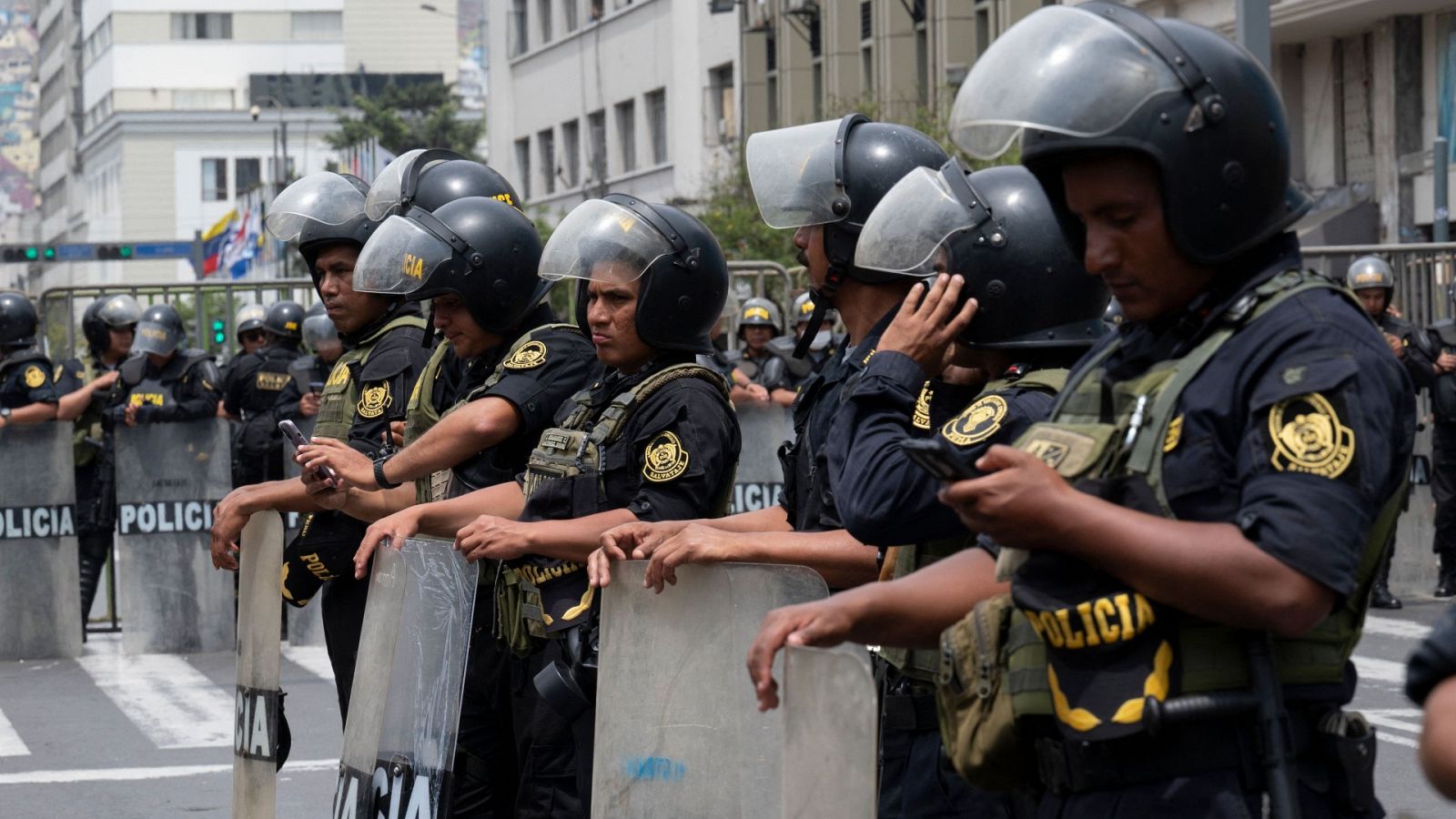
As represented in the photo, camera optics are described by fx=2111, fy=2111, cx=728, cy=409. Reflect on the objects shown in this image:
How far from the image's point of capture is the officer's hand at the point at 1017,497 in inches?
102

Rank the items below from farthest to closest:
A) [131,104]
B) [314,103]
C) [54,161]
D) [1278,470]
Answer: [54,161] < [131,104] < [314,103] < [1278,470]

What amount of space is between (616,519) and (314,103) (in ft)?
299

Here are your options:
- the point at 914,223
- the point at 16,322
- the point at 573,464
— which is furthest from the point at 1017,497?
the point at 16,322

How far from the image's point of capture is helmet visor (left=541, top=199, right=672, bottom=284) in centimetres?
508

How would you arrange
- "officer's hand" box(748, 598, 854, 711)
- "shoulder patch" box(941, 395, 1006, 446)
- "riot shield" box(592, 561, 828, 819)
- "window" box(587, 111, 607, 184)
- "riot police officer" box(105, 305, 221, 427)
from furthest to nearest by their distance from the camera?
"window" box(587, 111, 607, 184)
"riot police officer" box(105, 305, 221, 427)
"riot shield" box(592, 561, 828, 819)
"shoulder patch" box(941, 395, 1006, 446)
"officer's hand" box(748, 598, 854, 711)

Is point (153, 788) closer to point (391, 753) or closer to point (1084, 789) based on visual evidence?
point (391, 753)

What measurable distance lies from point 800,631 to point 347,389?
3.49 meters

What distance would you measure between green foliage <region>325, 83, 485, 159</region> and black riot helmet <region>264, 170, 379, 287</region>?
5631cm

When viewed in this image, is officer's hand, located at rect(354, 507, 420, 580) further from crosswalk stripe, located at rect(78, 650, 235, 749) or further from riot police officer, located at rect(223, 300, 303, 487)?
riot police officer, located at rect(223, 300, 303, 487)

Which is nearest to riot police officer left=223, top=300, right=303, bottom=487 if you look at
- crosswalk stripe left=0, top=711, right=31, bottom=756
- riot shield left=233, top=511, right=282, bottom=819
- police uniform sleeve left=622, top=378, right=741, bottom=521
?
crosswalk stripe left=0, top=711, right=31, bottom=756

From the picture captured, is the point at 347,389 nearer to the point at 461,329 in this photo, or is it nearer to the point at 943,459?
the point at 461,329

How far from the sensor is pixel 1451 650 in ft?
6.91

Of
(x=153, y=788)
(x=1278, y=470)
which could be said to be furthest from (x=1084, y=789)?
(x=153, y=788)

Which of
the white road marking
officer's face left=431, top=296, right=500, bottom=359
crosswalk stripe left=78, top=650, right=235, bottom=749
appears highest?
officer's face left=431, top=296, right=500, bottom=359
